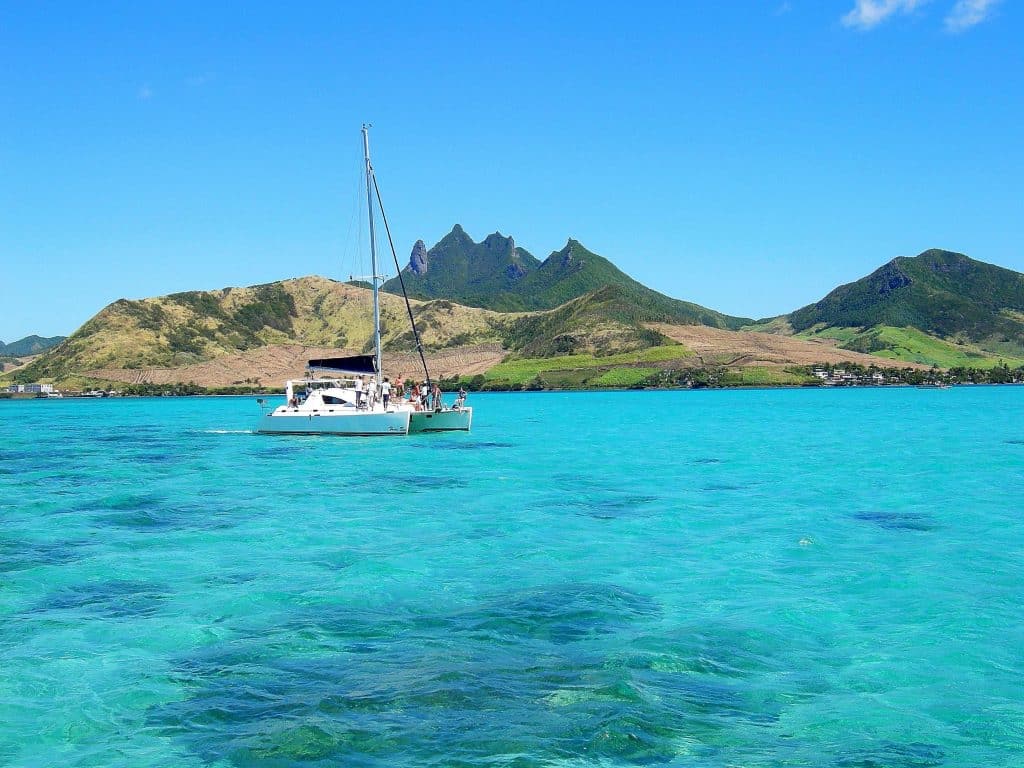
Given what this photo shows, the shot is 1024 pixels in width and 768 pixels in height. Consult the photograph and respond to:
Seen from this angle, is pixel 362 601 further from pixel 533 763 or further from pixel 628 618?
pixel 533 763

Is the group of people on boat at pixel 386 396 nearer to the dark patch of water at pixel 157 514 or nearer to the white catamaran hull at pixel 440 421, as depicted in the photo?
the white catamaran hull at pixel 440 421

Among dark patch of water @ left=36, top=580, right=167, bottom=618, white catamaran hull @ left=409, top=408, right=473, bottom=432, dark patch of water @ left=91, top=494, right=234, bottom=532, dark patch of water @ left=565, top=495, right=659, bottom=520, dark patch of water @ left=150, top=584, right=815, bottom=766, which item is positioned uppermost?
white catamaran hull @ left=409, top=408, right=473, bottom=432

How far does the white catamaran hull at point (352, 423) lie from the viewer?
6309cm

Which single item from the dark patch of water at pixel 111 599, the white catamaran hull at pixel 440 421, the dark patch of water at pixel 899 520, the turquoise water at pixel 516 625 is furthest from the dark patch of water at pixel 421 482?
the white catamaran hull at pixel 440 421

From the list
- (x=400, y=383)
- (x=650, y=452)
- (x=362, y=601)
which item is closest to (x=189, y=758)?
(x=362, y=601)

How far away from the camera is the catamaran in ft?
209

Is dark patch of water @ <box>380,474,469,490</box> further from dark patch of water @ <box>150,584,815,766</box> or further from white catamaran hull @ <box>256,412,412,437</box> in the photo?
dark patch of water @ <box>150,584,815,766</box>

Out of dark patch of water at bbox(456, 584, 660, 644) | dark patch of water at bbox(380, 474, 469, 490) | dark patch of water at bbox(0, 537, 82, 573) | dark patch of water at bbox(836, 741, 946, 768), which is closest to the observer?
dark patch of water at bbox(836, 741, 946, 768)

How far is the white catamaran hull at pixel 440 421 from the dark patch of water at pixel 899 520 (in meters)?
41.7

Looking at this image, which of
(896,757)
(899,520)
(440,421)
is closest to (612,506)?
(899,520)

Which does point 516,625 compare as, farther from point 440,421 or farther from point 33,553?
point 440,421

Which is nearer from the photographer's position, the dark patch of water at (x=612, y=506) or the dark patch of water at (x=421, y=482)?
the dark patch of water at (x=612, y=506)

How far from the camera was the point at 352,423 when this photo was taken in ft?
209

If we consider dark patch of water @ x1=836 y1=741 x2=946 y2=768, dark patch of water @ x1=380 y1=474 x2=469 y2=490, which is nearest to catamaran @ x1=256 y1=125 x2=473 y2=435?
dark patch of water @ x1=380 y1=474 x2=469 y2=490
